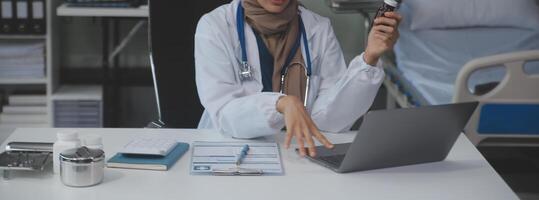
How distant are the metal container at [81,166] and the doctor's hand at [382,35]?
69cm

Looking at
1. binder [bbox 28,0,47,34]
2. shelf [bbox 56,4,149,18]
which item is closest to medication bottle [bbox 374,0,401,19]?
shelf [bbox 56,4,149,18]

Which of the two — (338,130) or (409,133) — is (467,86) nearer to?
(338,130)

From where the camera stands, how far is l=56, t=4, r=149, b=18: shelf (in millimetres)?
3076

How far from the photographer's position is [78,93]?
3379 mm

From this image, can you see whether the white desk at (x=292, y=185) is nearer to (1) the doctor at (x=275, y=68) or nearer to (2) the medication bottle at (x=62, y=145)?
(2) the medication bottle at (x=62, y=145)

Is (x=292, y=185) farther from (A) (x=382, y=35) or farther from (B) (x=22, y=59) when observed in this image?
(B) (x=22, y=59)

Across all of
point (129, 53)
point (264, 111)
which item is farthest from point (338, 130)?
point (129, 53)

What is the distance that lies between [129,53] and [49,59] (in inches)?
18.7

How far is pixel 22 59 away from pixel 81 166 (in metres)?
2.11

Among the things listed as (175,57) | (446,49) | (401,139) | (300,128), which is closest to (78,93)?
(175,57)

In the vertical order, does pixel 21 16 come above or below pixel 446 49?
below

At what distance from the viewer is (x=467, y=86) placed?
7.89ft

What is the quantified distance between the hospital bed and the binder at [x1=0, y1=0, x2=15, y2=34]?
1.59 meters

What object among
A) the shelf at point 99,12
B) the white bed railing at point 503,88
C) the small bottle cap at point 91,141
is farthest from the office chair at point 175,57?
the shelf at point 99,12
